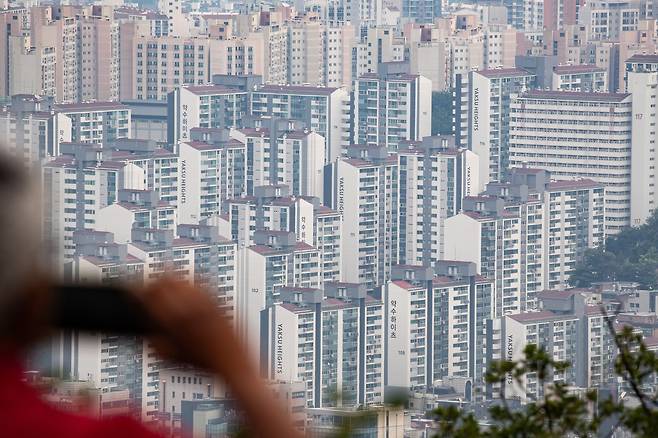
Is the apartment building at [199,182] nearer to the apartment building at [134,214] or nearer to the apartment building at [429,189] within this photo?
the apartment building at [134,214]

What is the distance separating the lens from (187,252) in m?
22.8

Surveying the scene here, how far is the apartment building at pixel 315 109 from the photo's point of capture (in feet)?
100

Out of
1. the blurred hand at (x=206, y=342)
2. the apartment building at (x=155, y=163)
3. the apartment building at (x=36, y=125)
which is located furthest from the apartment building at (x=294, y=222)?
the blurred hand at (x=206, y=342)

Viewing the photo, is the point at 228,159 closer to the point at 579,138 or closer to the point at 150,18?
the point at 579,138

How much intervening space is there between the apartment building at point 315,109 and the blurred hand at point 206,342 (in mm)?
29901

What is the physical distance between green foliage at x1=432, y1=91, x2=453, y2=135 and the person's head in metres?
30.5

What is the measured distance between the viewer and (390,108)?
1196 inches

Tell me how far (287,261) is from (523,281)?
150 inches

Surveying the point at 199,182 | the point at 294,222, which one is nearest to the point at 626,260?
the point at 294,222

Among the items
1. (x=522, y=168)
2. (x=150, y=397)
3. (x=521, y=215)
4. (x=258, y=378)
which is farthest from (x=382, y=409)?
(x=522, y=168)

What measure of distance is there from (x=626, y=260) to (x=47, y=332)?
2552 cm

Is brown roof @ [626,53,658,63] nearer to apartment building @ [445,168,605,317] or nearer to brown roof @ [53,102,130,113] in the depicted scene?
apartment building @ [445,168,605,317]

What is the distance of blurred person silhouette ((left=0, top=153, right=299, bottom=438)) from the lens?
1.27ft

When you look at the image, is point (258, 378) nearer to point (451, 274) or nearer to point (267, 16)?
point (451, 274)
